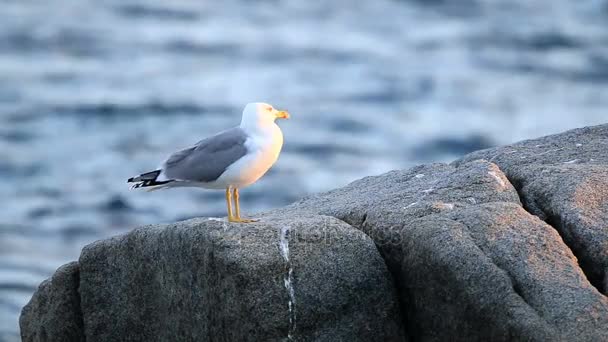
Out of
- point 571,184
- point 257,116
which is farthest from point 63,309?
point 571,184

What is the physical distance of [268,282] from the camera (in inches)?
294

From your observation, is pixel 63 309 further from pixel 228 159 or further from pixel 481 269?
pixel 481 269

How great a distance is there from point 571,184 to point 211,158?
8.15ft

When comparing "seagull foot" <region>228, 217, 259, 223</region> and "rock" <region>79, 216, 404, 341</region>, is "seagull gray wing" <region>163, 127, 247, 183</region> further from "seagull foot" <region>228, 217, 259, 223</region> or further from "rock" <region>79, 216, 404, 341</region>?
"rock" <region>79, 216, 404, 341</region>

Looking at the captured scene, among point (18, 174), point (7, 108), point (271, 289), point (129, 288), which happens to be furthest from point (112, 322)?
point (7, 108)

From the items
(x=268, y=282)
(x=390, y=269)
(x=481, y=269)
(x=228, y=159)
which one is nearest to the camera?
(x=481, y=269)

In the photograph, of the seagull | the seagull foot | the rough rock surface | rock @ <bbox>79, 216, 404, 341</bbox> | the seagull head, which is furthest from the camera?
the seagull head

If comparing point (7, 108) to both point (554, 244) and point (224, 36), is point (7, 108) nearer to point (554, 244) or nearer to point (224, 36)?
point (224, 36)

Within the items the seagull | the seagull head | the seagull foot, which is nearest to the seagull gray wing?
the seagull

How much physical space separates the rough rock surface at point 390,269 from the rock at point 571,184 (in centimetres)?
1

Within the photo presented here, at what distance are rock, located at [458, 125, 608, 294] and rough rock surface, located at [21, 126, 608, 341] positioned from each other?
0.5 inches

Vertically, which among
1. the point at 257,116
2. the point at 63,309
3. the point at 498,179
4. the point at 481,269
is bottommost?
the point at 481,269

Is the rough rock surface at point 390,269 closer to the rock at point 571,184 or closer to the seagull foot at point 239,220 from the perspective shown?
the rock at point 571,184

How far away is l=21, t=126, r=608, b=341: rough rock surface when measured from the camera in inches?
278
